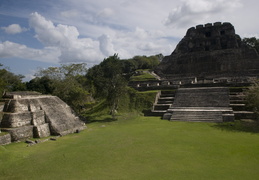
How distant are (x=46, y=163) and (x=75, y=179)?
1.97 metres

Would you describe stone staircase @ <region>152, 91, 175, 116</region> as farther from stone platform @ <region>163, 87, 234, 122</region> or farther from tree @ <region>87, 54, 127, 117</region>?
tree @ <region>87, 54, 127, 117</region>

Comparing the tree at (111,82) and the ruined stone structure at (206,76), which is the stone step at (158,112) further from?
the tree at (111,82)

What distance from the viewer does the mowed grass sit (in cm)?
568

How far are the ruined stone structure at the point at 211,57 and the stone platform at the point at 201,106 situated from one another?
9722 millimetres

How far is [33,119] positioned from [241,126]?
41.2 ft

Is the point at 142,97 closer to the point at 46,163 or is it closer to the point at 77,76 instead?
the point at 77,76

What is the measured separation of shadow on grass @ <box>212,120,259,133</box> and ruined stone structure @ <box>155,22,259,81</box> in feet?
51.9

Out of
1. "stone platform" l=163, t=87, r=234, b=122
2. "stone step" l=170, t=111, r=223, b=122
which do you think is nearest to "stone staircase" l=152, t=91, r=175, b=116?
"stone platform" l=163, t=87, r=234, b=122

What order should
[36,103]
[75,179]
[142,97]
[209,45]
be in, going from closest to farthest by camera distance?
[75,179] < [36,103] < [142,97] < [209,45]

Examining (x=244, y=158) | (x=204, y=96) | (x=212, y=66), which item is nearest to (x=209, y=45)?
(x=212, y=66)


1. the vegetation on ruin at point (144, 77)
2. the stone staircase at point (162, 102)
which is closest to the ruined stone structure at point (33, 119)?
the stone staircase at point (162, 102)

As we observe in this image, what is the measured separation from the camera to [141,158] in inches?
272

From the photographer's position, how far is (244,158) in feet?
21.4

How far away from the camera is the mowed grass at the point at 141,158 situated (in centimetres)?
568
